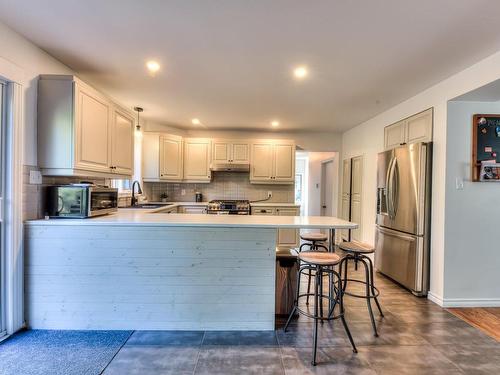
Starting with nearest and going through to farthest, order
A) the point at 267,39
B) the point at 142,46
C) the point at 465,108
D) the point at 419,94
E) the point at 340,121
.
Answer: the point at 267,39
the point at 142,46
the point at 465,108
the point at 419,94
the point at 340,121

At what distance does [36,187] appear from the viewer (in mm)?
2381

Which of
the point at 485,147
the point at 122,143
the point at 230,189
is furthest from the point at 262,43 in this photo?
the point at 230,189

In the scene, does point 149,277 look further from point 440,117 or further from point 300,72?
point 440,117

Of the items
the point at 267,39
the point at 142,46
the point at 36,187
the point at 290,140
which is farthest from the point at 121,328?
the point at 290,140

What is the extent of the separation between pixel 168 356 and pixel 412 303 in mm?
2567

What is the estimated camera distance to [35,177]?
2348 millimetres

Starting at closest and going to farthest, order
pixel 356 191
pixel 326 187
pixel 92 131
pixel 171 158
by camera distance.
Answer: pixel 92 131 < pixel 171 158 < pixel 356 191 < pixel 326 187

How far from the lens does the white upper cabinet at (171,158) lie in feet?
16.4

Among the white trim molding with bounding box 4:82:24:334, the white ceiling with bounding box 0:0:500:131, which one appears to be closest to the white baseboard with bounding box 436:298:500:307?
the white ceiling with bounding box 0:0:500:131

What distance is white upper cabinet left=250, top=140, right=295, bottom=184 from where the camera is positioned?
17.6ft

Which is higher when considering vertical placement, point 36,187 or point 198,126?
point 198,126

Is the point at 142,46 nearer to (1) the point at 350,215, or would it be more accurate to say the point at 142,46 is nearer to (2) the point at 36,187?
(2) the point at 36,187

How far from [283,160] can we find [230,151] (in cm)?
105

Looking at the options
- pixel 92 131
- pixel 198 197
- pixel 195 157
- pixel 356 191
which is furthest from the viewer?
pixel 198 197
